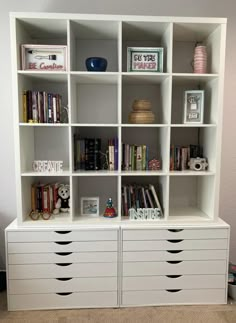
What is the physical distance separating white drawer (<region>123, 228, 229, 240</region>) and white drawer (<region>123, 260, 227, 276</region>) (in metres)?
0.18

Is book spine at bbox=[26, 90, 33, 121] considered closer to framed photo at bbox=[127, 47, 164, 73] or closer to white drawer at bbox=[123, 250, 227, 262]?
framed photo at bbox=[127, 47, 164, 73]

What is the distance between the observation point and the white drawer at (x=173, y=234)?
75.2 inches

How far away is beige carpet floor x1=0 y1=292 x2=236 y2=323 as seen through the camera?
1824 millimetres

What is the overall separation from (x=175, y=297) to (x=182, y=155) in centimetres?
107

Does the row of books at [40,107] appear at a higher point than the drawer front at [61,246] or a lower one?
higher

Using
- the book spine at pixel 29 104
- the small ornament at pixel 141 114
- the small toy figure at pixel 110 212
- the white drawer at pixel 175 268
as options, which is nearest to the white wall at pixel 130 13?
the book spine at pixel 29 104

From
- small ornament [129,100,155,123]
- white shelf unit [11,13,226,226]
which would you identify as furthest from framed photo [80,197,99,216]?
small ornament [129,100,155,123]

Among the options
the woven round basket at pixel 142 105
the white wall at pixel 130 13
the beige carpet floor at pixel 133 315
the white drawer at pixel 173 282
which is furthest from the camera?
the white wall at pixel 130 13

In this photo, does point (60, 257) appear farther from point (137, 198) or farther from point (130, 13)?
point (130, 13)

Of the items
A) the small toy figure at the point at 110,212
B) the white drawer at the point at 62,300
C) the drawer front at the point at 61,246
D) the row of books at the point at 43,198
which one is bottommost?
the white drawer at the point at 62,300

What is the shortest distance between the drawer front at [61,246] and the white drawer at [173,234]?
0.48ft

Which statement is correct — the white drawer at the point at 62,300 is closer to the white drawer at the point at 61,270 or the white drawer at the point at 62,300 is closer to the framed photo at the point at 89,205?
the white drawer at the point at 61,270

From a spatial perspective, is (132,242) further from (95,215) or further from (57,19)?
(57,19)

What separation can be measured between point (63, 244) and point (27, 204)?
435mm
